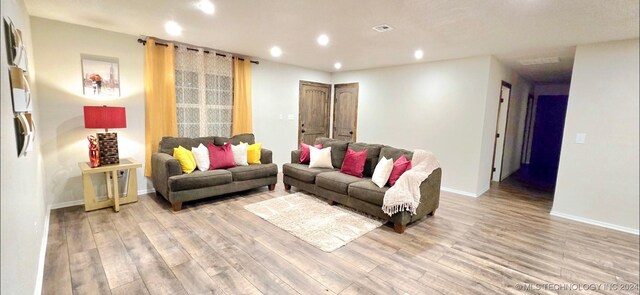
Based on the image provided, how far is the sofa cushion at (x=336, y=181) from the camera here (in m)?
3.57

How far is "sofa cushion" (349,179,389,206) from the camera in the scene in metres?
3.16

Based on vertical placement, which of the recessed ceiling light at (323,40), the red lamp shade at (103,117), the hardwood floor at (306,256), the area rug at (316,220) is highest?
the recessed ceiling light at (323,40)

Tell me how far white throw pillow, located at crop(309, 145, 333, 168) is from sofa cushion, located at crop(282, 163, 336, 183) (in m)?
0.09

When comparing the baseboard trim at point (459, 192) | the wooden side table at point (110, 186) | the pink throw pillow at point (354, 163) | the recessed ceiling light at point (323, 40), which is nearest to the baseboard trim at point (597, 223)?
the baseboard trim at point (459, 192)

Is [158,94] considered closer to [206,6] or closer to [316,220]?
[206,6]

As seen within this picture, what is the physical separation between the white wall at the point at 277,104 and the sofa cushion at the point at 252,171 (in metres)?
1.31

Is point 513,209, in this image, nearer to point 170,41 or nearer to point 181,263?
point 181,263

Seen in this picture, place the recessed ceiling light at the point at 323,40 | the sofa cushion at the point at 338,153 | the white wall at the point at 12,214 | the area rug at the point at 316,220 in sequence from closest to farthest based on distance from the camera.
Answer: the white wall at the point at 12,214 < the area rug at the point at 316,220 < the recessed ceiling light at the point at 323,40 < the sofa cushion at the point at 338,153

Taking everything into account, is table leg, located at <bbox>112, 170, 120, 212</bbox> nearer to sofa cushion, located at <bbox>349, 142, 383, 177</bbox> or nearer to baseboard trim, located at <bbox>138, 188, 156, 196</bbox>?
baseboard trim, located at <bbox>138, 188, 156, 196</bbox>

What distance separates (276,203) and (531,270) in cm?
286

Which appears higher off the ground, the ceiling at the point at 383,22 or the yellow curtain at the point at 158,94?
the ceiling at the point at 383,22

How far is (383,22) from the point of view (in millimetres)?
2910

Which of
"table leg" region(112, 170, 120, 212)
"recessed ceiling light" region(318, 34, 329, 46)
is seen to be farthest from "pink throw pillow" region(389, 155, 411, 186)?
"table leg" region(112, 170, 120, 212)

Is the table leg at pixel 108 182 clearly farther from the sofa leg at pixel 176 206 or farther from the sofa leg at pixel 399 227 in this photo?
the sofa leg at pixel 399 227
